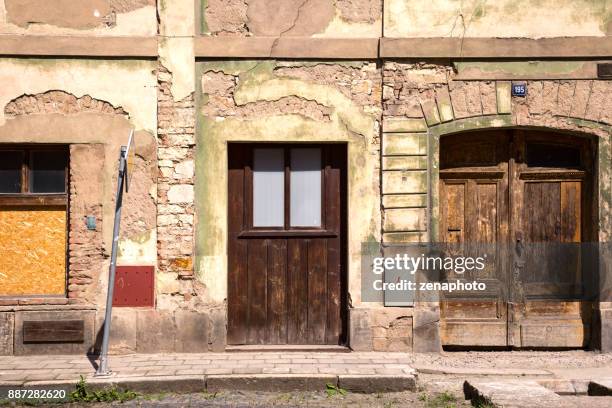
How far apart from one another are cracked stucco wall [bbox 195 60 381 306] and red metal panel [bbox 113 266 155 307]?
21.6 inches

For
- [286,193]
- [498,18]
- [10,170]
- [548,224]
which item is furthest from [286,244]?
[498,18]

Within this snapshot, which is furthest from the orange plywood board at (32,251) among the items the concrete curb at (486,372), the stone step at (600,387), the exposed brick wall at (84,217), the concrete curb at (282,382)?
the stone step at (600,387)

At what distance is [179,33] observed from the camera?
8.04 metres

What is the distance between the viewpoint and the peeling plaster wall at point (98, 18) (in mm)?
8016

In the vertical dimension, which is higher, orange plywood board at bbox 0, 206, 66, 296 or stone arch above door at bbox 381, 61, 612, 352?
stone arch above door at bbox 381, 61, 612, 352

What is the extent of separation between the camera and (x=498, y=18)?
811 centimetres

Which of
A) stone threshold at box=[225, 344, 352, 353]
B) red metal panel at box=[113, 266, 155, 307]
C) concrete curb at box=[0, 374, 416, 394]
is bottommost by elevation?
concrete curb at box=[0, 374, 416, 394]

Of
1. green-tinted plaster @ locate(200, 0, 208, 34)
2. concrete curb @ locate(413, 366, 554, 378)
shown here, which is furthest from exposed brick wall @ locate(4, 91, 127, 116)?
A: concrete curb @ locate(413, 366, 554, 378)

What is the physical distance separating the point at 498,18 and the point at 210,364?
488 cm

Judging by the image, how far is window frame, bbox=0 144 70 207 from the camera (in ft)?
26.3

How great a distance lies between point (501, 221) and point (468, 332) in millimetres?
Result: 1326

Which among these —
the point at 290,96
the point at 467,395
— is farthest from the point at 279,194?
the point at 467,395

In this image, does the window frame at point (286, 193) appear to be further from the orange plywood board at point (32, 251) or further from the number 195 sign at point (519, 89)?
the number 195 sign at point (519, 89)

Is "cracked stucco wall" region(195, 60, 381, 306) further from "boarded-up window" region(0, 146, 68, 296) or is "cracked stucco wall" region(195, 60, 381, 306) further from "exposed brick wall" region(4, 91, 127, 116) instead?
"boarded-up window" region(0, 146, 68, 296)
